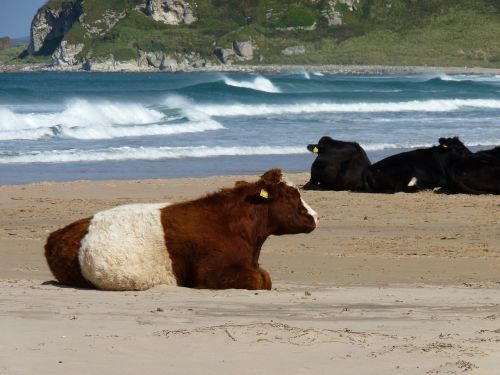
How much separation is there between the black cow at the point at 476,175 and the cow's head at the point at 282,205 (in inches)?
301

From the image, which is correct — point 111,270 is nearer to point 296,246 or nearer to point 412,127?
point 296,246

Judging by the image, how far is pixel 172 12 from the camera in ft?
569

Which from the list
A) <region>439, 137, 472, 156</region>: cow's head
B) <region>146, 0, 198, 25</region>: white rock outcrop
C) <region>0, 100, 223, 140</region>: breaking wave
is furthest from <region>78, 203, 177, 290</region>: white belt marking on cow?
<region>146, 0, 198, 25</region>: white rock outcrop

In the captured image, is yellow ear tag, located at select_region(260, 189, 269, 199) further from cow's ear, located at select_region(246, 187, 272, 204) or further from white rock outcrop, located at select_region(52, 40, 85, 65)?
white rock outcrop, located at select_region(52, 40, 85, 65)

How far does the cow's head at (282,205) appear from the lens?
8.97 m

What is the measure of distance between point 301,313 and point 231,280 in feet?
5.13

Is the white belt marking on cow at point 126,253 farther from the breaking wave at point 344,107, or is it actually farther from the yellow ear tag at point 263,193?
the breaking wave at point 344,107

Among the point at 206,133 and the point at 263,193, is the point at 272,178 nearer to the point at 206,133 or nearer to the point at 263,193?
the point at 263,193

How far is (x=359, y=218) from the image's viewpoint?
46.3ft

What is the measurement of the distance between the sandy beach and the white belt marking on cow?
159 millimetres

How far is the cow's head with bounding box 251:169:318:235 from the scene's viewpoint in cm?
897

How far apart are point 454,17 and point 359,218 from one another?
152 meters

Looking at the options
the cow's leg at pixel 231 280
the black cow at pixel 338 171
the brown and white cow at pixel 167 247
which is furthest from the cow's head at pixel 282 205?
the black cow at pixel 338 171

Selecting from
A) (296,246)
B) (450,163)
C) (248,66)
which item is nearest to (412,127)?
(450,163)
